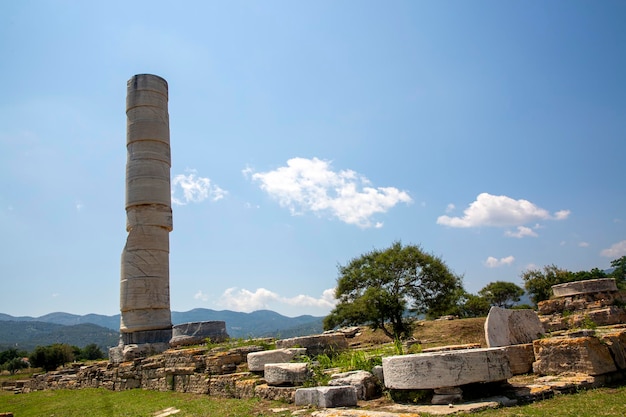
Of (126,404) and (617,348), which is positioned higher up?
(617,348)

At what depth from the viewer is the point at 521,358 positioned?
8398 mm

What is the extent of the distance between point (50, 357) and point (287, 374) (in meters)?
36.0

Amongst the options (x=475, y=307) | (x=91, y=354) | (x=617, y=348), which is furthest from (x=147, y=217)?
(x=91, y=354)

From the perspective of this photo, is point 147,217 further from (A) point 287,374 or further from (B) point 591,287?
(B) point 591,287

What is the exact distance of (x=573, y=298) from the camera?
17.4m

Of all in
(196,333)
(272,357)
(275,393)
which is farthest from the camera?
(196,333)

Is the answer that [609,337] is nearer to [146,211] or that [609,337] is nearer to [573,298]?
[573,298]

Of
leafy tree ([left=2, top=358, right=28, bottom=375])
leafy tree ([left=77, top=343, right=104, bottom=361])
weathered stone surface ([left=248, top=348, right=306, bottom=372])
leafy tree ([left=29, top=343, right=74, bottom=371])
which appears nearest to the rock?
weathered stone surface ([left=248, top=348, right=306, bottom=372])

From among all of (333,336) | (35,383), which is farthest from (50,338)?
(333,336)

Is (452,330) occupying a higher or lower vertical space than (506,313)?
lower

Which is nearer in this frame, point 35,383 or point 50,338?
point 35,383

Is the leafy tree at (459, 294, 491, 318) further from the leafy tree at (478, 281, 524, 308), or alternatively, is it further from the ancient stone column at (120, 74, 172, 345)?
the ancient stone column at (120, 74, 172, 345)

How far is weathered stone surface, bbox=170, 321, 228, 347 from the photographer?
16578mm

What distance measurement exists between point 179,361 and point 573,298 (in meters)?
14.7
